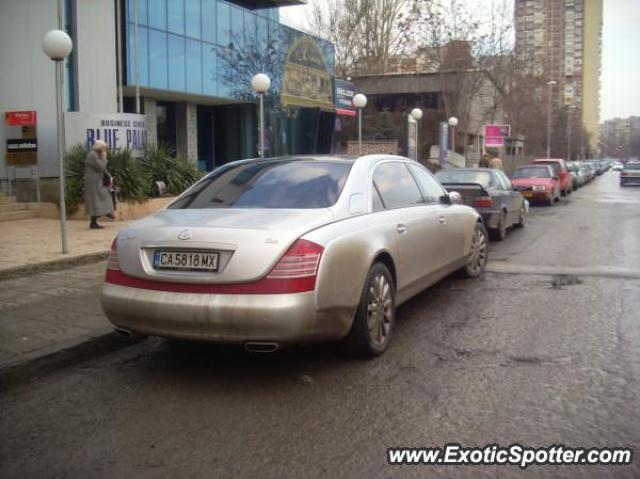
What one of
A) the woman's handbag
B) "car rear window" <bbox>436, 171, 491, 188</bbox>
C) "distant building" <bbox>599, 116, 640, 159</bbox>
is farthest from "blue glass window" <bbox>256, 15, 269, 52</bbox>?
"distant building" <bbox>599, 116, 640, 159</bbox>

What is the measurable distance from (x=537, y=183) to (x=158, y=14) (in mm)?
13792

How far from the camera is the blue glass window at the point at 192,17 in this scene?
75.3ft

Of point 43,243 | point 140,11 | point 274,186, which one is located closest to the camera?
point 274,186

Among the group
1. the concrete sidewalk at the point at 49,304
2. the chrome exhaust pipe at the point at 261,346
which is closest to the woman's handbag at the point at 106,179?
the concrete sidewalk at the point at 49,304

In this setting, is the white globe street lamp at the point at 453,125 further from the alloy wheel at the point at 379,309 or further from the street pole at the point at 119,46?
the alloy wheel at the point at 379,309

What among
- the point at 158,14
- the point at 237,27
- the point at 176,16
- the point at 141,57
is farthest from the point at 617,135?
the point at 141,57

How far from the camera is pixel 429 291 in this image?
25.3ft

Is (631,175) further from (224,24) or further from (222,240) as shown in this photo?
(222,240)

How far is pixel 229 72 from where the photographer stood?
83.8 ft

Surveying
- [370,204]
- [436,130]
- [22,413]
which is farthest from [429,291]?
[436,130]

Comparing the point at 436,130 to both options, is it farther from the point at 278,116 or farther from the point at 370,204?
the point at 370,204

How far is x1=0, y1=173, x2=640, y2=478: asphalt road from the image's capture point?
3424 millimetres

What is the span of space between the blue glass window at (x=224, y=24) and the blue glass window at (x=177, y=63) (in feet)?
8.01

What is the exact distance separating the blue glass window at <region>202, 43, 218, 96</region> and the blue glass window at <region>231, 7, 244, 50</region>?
1.54 meters
